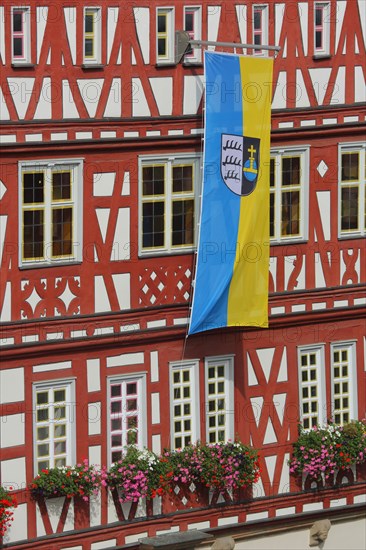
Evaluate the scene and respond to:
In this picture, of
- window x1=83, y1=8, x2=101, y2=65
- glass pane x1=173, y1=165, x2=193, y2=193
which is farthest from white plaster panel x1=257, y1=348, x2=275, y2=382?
window x1=83, y1=8, x2=101, y2=65

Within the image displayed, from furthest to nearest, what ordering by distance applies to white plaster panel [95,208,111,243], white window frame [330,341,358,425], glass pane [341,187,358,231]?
1. white window frame [330,341,358,425]
2. glass pane [341,187,358,231]
3. white plaster panel [95,208,111,243]

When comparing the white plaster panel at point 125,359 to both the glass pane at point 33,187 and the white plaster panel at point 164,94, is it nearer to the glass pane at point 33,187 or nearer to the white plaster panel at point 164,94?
the glass pane at point 33,187

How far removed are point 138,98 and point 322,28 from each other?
381 centimetres

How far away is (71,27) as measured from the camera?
38125 millimetres

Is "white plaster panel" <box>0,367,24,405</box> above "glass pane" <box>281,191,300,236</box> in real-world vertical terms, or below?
below

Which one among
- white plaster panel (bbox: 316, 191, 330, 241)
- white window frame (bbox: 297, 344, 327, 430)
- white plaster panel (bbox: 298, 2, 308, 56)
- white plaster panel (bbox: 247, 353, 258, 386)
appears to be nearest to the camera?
white plaster panel (bbox: 298, 2, 308, 56)

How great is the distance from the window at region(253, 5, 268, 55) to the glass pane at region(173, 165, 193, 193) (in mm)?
2250

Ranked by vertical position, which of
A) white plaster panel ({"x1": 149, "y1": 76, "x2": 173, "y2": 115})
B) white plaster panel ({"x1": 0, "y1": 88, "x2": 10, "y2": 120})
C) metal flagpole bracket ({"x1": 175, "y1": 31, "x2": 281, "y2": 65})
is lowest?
white plaster panel ({"x1": 0, "y1": 88, "x2": 10, "y2": 120})

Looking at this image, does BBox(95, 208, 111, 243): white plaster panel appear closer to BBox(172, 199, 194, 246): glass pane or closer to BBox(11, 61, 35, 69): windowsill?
BBox(172, 199, 194, 246): glass pane

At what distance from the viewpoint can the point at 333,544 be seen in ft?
138

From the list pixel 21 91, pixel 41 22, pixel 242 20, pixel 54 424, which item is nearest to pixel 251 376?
pixel 54 424

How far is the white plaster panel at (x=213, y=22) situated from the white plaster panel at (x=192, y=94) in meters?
0.57

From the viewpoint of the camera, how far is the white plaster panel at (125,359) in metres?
39.3

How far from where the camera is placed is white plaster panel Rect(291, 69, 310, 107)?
41.0 metres
